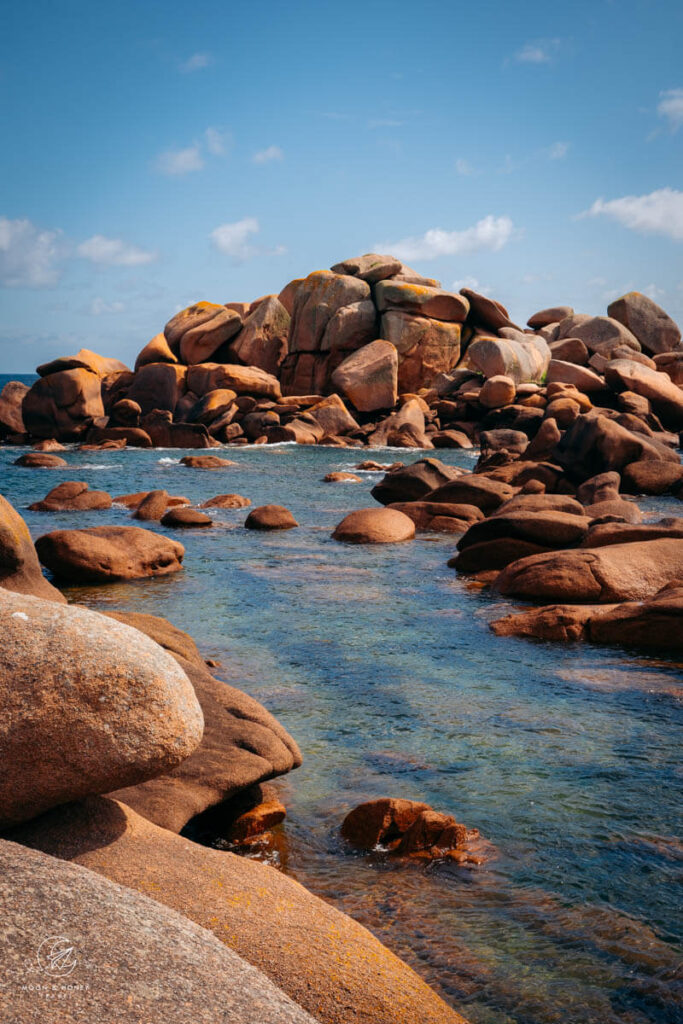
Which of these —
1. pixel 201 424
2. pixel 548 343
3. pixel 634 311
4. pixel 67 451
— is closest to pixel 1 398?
pixel 67 451

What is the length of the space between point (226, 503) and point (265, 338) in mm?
30839

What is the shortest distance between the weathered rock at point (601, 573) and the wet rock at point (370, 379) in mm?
35637

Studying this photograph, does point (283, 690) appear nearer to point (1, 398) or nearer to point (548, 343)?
point (1, 398)

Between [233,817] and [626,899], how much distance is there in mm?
2390

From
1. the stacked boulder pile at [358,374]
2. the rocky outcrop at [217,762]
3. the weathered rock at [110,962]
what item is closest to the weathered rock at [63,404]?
the stacked boulder pile at [358,374]

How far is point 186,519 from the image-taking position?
19047mm

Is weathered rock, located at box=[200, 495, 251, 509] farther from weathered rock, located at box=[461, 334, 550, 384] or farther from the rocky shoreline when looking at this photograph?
weathered rock, located at box=[461, 334, 550, 384]

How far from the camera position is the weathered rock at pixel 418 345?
5116cm

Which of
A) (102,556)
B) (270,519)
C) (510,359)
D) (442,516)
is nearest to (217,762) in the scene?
(102,556)

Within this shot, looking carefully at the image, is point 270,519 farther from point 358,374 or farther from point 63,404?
point 358,374

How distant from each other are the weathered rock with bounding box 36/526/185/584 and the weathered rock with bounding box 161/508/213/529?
4360 mm

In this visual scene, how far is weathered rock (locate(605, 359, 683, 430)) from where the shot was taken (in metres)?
39.0

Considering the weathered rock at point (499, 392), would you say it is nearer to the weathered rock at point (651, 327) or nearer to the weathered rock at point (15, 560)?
the weathered rock at point (651, 327)

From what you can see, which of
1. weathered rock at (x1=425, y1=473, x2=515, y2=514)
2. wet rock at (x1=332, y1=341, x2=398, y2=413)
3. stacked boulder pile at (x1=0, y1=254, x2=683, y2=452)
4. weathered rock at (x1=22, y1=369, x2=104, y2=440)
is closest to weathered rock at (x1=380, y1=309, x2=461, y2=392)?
stacked boulder pile at (x1=0, y1=254, x2=683, y2=452)
